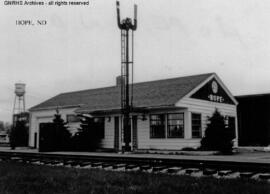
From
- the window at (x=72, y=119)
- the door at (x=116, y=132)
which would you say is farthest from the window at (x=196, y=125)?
Result: the window at (x=72, y=119)

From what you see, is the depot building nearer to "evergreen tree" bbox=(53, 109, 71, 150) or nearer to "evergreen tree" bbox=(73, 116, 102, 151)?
"evergreen tree" bbox=(73, 116, 102, 151)

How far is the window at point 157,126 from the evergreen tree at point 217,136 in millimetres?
2359

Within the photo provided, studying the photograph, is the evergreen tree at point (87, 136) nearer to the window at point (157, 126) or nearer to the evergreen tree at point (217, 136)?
the window at point (157, 126)

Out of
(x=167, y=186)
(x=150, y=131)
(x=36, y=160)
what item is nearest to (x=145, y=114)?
(x=150, y=131)

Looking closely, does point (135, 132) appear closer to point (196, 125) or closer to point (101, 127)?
point (101, 127)

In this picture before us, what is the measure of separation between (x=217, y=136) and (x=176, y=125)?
236 centimetres

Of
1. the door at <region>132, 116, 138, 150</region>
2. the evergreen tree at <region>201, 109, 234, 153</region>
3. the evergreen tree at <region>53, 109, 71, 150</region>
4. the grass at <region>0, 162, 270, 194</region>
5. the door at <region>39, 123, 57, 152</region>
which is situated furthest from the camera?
the evergreen tree at <region>53, 109, 71, 150</region>

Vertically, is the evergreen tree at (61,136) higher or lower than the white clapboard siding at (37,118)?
lower

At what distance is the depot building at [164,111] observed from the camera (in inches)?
866

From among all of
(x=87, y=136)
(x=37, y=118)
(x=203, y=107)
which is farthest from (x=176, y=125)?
(x=37, y=118)

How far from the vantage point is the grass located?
746 cm

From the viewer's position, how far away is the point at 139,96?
998 inches

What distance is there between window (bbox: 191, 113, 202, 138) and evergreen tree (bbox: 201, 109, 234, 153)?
756 mm

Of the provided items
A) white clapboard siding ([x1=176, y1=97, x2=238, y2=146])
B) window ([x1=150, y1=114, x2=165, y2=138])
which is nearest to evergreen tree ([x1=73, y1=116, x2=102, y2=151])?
window ([x1=150, y1=114, x2=165, y2=138])
